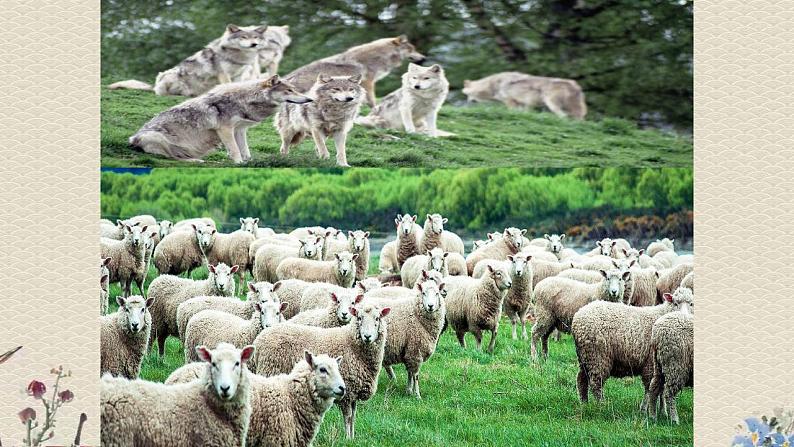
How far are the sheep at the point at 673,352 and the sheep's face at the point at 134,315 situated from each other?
3204 mm

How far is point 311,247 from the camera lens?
9.33 m

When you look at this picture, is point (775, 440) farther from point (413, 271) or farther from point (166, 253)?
point (166, 253)

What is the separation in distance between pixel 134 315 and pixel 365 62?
2.49 meters

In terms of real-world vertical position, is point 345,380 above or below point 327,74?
below

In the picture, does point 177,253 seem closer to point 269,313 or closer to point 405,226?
point 405,226

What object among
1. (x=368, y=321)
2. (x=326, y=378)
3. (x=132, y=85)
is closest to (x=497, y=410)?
(x=368, y=321)

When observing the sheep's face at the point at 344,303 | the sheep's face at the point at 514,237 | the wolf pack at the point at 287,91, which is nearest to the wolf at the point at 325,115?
the wolf pack at the point at 287,91

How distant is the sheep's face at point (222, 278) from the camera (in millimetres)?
7852

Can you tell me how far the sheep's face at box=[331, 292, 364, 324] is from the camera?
20.7 ft

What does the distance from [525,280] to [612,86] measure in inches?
89.0

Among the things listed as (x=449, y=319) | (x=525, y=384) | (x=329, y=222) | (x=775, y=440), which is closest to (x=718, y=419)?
(x=775, y=440)

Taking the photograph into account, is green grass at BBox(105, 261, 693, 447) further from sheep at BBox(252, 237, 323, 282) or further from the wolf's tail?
the wolf's tail

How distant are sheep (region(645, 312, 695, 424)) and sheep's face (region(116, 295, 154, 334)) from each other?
320cm

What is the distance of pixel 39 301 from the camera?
201 inches
